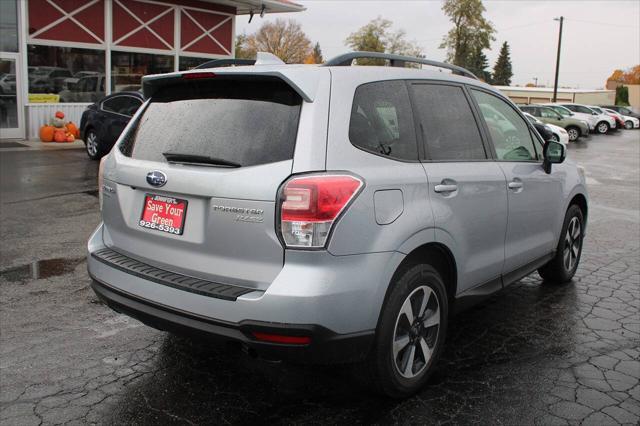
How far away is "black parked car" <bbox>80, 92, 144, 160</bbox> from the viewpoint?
1408cm

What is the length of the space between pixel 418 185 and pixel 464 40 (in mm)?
59874

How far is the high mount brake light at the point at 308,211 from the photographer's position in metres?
2.88

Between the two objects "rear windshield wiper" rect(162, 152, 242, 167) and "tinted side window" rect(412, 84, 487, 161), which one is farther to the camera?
"tinted side window" rect(412, 84, 487, 161)

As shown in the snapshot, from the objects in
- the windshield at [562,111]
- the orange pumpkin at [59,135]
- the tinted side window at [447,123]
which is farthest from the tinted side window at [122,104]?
the windshield at [562,111]

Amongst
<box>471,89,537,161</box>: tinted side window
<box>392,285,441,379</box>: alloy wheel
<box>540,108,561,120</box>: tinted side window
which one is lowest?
<box>392,285,441,379</box>: alloy wheel

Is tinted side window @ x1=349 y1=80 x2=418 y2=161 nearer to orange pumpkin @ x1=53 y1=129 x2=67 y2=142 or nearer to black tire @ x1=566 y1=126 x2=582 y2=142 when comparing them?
orange pumpkin @ x1=53 y1=129 x2=67 y2=142

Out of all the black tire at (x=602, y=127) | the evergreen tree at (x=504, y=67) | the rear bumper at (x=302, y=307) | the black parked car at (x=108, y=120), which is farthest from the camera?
the evergreen tree at (x=504, y=67)

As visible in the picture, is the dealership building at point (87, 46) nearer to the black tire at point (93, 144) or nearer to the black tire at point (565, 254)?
the black tire at point (93, 144)

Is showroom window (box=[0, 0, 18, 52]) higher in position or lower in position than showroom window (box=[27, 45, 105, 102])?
higher

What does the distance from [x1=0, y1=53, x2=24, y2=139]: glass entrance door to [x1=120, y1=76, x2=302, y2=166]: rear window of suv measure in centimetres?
1560

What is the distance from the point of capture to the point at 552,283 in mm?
5797

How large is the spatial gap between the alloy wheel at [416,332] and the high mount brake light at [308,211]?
710 millimetres

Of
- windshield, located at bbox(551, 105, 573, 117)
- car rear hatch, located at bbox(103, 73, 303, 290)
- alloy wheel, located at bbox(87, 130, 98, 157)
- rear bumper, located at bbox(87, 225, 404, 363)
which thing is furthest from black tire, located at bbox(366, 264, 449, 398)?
windshield, located at bbox(551, 105, 573, 117)

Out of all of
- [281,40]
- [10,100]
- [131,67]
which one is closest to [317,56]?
[281,40]
